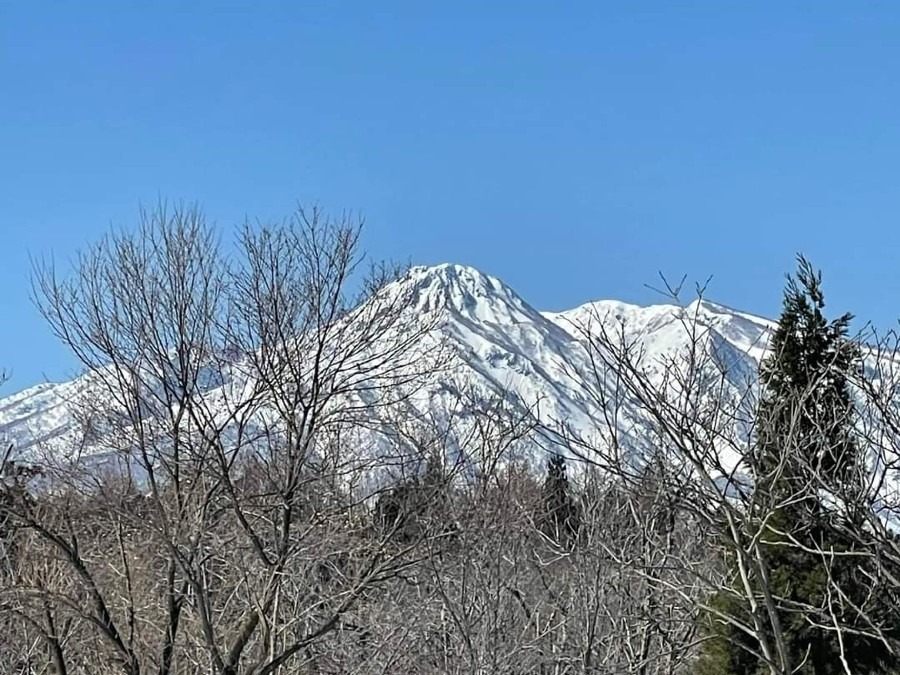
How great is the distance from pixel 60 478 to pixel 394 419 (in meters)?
3.57

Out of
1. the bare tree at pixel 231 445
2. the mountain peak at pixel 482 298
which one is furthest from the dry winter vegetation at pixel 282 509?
the mountain peak at pixel 482 298

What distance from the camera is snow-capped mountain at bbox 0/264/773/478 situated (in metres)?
7.53

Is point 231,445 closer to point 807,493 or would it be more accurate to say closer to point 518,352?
point 807,493

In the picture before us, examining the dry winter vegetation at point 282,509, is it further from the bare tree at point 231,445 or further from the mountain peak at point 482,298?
the mountain peak at point 482,298

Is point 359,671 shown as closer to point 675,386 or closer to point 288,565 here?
point 288,565

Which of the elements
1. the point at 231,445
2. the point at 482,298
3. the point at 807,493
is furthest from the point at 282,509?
the point at 482,298

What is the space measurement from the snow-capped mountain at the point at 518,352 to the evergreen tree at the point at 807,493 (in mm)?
389

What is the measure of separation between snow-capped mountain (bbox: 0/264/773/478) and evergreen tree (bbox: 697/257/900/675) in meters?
0.39

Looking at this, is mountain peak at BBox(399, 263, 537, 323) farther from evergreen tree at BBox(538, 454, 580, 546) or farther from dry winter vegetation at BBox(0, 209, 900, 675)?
dry winter vegetation at BBox(0, 209, 900, 675)

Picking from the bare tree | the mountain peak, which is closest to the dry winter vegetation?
the bare tree

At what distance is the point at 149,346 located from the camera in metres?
12.1

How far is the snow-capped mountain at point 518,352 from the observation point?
24.7 ft

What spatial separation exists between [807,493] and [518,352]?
156 m

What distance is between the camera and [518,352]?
16138 centimetres
